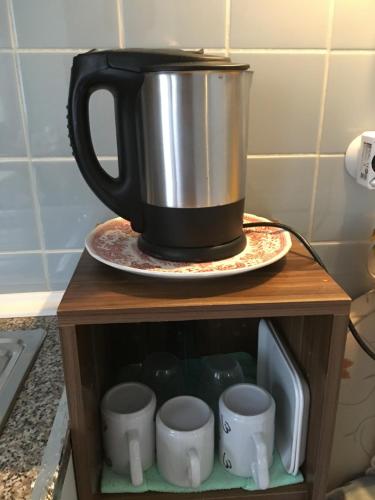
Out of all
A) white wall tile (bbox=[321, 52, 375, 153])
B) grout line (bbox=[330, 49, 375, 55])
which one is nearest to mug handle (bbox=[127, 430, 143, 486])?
white wall tile (bbox=[321, 52, 375, 153])

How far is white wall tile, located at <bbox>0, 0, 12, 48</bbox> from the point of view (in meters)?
0.67

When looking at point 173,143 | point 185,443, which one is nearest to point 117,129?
point 173,143

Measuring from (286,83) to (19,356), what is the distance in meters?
0.58

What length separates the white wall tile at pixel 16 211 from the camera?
0.75 meters

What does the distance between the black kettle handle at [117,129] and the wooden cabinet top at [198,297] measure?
0.10m

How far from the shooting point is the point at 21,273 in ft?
2.67

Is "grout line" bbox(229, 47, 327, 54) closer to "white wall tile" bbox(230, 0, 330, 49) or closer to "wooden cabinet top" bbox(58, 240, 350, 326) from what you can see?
"white wall tile" bbox(230, 0, 330, 49)

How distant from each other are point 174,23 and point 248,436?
60 cm

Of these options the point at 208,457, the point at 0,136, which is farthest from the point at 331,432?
the point at 0,136

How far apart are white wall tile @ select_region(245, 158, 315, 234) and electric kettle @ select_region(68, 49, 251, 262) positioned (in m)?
0.19

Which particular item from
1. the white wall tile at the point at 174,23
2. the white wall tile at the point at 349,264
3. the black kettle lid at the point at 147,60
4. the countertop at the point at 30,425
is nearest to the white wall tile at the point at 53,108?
the white wall tile at the point at 174,23

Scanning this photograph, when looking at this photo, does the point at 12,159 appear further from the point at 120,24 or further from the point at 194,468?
the point at 194,468

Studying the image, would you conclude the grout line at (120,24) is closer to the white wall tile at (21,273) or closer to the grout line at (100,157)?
the grout line at (100,157)

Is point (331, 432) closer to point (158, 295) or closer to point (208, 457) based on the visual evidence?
point (208, 457)
